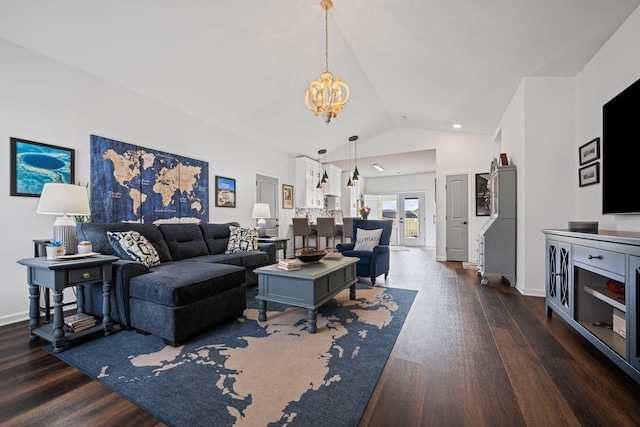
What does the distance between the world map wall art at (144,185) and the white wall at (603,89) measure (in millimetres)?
5013

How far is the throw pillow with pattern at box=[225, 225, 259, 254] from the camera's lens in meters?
4.20

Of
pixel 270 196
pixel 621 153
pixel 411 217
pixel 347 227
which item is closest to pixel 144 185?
pixel 270 196

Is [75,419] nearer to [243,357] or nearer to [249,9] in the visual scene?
[243,357]

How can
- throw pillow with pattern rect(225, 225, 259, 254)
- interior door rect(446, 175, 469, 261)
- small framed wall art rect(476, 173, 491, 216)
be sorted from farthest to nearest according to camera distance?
interior door rect(446, 175, 469, 261) < small framed wall art rect(476, 173, 491, 216) < throw pillow with pattern rect(225, 225, 259, 254)

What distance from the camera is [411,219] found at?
9.79 meters

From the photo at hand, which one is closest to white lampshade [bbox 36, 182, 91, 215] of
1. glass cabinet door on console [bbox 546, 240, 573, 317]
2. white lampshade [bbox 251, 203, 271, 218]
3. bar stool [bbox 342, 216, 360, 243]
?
white lampshade [bbox 251, 203, 271, 218]

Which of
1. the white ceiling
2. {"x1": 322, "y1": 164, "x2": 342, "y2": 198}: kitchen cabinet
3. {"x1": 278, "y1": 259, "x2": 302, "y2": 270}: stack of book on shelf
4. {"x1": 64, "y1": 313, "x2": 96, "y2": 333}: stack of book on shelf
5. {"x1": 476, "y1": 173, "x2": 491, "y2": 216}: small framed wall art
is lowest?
{"x1": 64, "y1": 313, "x2": 96, "y2": 333}: stack of book on shelf

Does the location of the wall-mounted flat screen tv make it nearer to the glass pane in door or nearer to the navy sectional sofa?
the navy sectional sofa

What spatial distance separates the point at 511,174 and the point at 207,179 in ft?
15.5

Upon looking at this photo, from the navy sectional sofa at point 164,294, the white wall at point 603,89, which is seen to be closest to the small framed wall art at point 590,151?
the white wall at point 603,89

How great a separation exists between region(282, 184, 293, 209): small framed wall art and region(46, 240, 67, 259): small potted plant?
4.71 meters

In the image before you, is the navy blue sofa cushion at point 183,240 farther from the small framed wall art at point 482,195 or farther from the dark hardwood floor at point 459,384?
the small framed wall art at point 482,195

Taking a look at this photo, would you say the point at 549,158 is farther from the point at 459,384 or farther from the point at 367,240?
the point at 459,384

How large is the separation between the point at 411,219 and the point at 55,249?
9.28 meters
